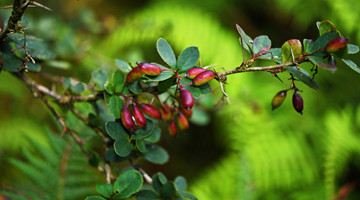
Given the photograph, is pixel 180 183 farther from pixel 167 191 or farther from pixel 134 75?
pixel 134 75

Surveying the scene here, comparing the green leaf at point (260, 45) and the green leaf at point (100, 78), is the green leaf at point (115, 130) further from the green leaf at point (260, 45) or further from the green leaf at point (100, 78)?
the green leaf at point (260, 45)

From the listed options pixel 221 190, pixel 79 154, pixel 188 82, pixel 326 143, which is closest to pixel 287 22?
pixel 326 143

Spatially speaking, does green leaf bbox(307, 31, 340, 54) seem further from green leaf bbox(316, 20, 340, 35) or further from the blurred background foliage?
the blurred background foliage

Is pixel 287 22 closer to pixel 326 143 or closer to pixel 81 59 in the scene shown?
pixel 326 143

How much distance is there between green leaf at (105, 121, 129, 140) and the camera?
0.44 metres

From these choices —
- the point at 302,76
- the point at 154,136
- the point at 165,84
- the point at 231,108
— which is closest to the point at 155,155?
the point at 154,136

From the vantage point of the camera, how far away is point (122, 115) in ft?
1.43

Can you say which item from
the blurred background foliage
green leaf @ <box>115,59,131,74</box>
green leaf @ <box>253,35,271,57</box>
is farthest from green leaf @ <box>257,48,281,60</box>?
the blurred background foliage

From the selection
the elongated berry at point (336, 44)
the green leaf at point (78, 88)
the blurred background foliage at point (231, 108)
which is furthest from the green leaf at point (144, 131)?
the blurred background foliage at point (231, 108)

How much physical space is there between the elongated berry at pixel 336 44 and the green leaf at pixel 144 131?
259 mm

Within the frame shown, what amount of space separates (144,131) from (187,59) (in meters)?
0.12

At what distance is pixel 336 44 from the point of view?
346mm

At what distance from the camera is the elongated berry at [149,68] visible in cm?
40

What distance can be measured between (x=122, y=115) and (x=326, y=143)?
3.95ft
